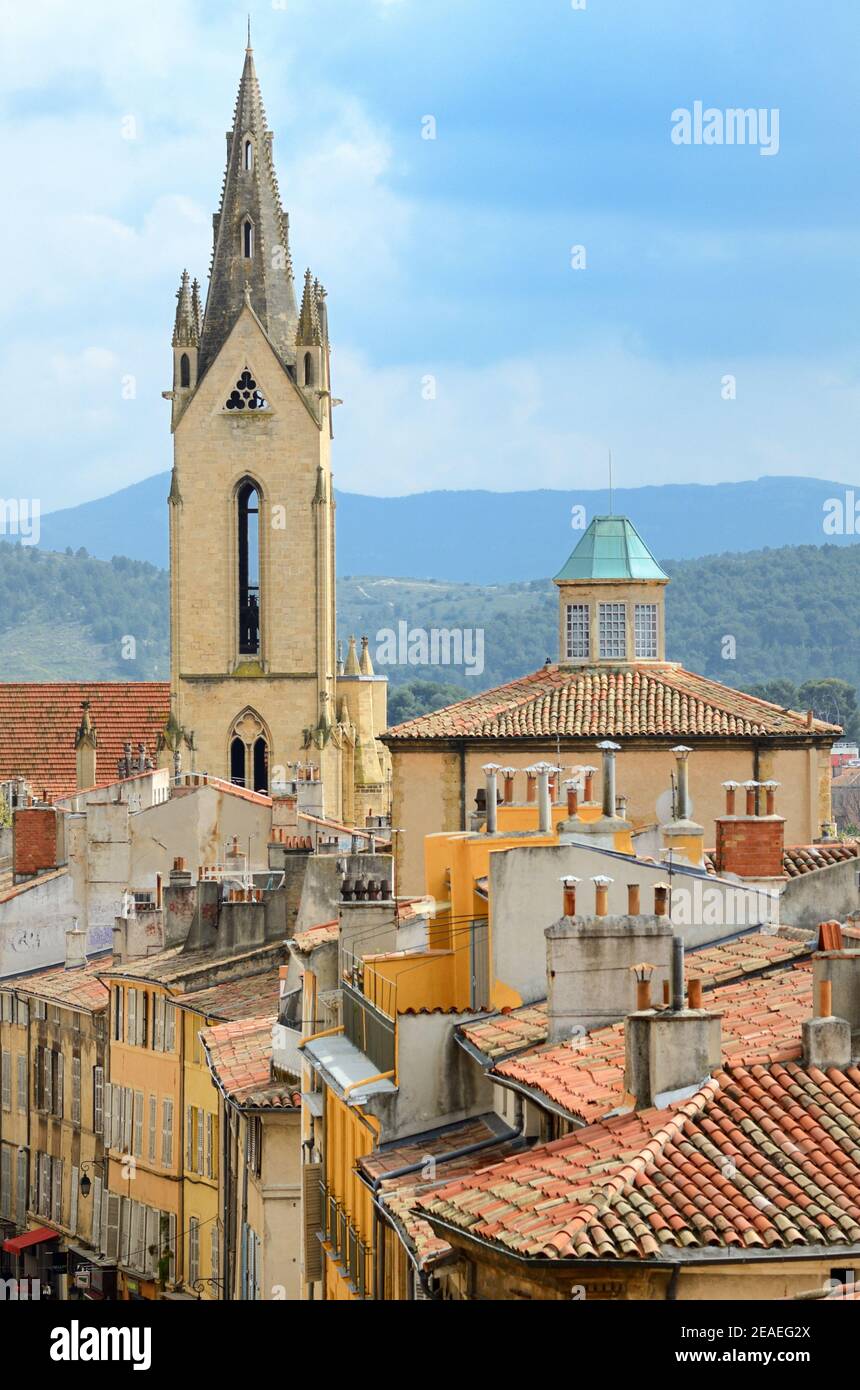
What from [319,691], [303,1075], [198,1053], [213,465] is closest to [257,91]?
[213,465]

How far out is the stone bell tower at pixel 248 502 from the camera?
334ft

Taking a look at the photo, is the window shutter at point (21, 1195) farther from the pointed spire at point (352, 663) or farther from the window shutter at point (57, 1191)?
the pointed spire at point (352, 663)

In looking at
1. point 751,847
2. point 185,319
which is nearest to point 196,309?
point 185,319

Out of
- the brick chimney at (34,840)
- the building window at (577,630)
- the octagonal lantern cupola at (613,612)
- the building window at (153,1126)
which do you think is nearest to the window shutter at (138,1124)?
the building window at (153,1126)

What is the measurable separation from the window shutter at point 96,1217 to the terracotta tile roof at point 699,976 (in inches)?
1108

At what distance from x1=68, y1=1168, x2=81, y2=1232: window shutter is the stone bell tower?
4348 centimetres

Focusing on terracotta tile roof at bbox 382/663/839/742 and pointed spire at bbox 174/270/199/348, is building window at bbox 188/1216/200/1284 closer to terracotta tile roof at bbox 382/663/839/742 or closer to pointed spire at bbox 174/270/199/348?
terracotta tile roof at bbox 382/663/839/742

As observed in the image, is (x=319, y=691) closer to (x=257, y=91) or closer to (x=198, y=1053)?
(x=257, y=91)

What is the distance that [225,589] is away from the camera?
342 feet

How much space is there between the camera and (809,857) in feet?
121

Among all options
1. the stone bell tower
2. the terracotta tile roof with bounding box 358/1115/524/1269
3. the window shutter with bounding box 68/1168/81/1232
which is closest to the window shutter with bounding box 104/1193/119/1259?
the window shutter with bounding box 68/1168/81/1232

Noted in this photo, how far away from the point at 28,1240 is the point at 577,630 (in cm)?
1347

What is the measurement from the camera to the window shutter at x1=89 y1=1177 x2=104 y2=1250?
54.3 m
